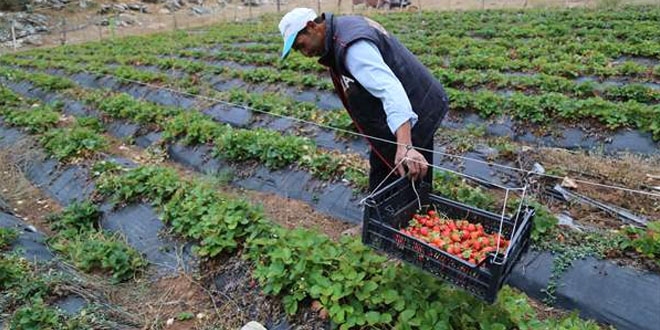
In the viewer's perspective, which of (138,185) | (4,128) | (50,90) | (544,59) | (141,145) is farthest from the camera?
(50,90)

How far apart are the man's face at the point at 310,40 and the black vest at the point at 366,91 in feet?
0.17

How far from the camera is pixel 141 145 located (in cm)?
689

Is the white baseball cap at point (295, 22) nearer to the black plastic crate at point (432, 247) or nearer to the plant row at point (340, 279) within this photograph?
the black plastic crate at point (432, 247)

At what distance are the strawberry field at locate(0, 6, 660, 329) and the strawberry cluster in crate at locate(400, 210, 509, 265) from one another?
14 mm

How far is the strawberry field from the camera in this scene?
2949mm

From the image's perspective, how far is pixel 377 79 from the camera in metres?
2.57

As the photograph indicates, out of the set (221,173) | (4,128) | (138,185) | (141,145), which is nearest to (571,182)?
(221,173)

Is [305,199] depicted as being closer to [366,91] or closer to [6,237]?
[366,91]

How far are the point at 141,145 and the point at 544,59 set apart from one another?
6.48 m

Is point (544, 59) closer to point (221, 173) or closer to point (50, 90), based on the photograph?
point (221, 173)

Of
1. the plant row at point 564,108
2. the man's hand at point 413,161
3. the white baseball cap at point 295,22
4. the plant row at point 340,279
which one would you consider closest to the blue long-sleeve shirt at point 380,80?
the man's hand at point 413,161

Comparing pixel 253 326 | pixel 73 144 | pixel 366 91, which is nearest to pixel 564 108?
pixel 366 91

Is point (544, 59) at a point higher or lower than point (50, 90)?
higher

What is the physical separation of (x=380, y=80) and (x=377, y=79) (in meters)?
0.02
